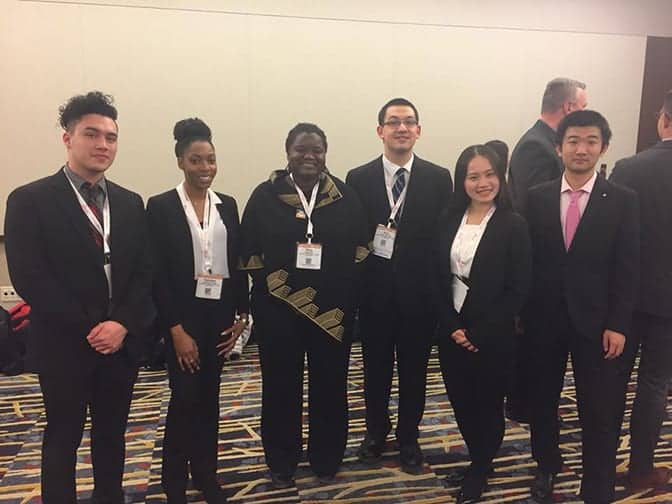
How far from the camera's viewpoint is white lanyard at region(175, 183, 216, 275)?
6.40 ft

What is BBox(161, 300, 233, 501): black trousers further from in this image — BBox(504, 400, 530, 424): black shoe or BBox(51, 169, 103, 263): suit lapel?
BBox(504, 400, 530, 424): black shoe

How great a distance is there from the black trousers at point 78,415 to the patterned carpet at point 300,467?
494 mm

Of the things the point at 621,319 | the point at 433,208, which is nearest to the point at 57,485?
the point at 433,208

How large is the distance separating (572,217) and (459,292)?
1.79 feet

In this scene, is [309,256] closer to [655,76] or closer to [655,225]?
[655,225]

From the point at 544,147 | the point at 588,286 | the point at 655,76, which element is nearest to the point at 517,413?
the point at 588,286

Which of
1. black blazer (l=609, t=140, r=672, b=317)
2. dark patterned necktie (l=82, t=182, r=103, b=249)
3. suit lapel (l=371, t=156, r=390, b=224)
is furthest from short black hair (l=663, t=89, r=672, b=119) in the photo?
dark patterned necktie (l=82, t=182, r=103, b=249)

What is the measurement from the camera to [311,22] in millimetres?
4344

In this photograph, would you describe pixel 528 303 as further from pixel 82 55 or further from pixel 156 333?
pixel 82 55

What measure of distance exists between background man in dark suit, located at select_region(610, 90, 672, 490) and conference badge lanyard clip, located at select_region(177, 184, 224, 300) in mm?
1795

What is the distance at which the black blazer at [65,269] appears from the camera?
1.62m

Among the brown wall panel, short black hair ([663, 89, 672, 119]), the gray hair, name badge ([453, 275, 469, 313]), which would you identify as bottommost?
name badge ([453, 275, 469, 313])

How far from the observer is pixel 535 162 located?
2.75m

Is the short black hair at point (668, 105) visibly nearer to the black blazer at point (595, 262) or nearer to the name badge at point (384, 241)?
the black blazer at point (595, 262)
